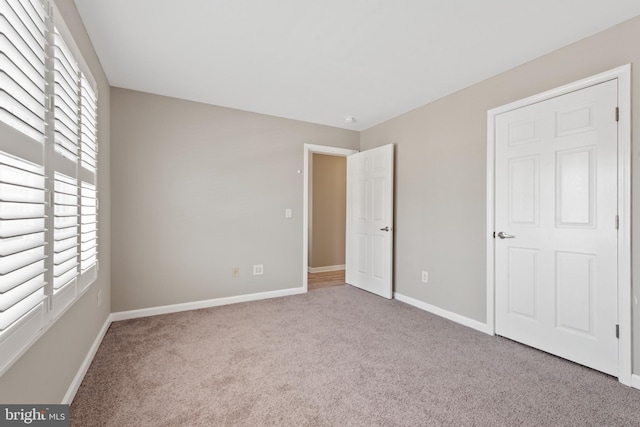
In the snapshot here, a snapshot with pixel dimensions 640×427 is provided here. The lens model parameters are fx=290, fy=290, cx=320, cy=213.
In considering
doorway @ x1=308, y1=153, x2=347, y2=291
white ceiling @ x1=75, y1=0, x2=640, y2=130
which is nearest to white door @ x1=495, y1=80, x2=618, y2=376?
white ceiling @ x1=75, y1=0, x2=640, y2=130

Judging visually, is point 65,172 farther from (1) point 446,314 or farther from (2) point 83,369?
(1) point 446,314

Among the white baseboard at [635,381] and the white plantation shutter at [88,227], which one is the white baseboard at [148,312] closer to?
the white plantation shutter at [88,227]

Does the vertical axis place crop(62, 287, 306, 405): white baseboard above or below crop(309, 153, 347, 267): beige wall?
below

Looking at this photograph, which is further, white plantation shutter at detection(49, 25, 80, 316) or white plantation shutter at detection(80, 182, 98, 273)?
white plantation shutter at detection(80, 182, 98, 273)

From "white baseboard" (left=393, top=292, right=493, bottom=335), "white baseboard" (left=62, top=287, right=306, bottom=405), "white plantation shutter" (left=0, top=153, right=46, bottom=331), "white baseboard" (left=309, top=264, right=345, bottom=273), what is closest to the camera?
"white plantation shutter" (left=0, top=153, right=46, bottom=331)

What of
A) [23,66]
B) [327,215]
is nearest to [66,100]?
[23,66]

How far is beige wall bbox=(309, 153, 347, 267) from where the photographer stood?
5.61 m

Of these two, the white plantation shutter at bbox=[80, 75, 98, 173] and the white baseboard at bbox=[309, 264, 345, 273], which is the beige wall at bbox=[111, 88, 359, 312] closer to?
the white plantation shutter at bbox=[80, 75, 98, 173]

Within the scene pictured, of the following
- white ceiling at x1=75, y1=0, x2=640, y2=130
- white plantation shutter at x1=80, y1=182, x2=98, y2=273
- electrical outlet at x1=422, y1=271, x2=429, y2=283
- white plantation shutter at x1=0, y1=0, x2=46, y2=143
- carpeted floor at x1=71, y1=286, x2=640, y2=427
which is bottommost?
carpeted floor at x1=71, y1=286, x2=640, y2=427

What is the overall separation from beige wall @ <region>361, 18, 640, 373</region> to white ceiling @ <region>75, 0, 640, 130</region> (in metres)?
0.14

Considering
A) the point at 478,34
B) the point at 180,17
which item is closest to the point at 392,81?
the point at 478,34

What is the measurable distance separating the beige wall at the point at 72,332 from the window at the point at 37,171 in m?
0.12

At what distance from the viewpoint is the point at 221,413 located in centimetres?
164

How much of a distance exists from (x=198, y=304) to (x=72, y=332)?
1670 millimetres
